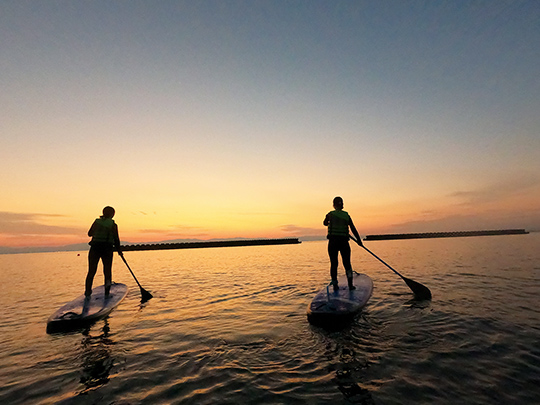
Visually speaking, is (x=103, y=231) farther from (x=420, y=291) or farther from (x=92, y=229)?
(x=420, y=291)

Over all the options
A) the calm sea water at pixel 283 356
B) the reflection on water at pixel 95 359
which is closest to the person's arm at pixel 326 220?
the calm sea water at pixel 283 356

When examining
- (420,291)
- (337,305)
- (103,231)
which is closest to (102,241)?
(103,231)

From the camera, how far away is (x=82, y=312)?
7609 mm

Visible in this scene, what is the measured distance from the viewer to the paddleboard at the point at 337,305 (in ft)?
22.1

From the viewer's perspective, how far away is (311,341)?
5.94 meters

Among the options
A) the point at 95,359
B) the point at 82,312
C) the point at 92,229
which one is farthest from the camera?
the point at 92,229

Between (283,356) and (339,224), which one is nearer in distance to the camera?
(283,356)

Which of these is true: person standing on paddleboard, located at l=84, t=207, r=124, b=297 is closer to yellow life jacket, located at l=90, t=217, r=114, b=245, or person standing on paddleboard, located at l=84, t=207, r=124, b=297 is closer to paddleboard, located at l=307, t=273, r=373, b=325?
yellow life jacket, located at l=90, t=217, r=114, b=245

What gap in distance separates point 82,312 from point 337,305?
23.9 ft

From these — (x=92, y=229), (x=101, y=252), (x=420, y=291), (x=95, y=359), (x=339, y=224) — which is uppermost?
(x=92, y=229)

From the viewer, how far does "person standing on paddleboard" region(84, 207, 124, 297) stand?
8.55 meters

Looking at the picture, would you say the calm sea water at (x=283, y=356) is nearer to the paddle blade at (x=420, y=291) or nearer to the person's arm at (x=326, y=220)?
the paddle blade at (x=420, y=291)

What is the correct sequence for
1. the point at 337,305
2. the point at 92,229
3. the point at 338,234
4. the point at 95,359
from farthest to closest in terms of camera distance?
the point at 92,229 → the point at 338,234 → the point at 337,305 → the point at 95,359

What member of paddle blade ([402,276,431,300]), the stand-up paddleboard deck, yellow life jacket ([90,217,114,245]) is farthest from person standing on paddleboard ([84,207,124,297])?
paddle blade ([402,276,431,300])
